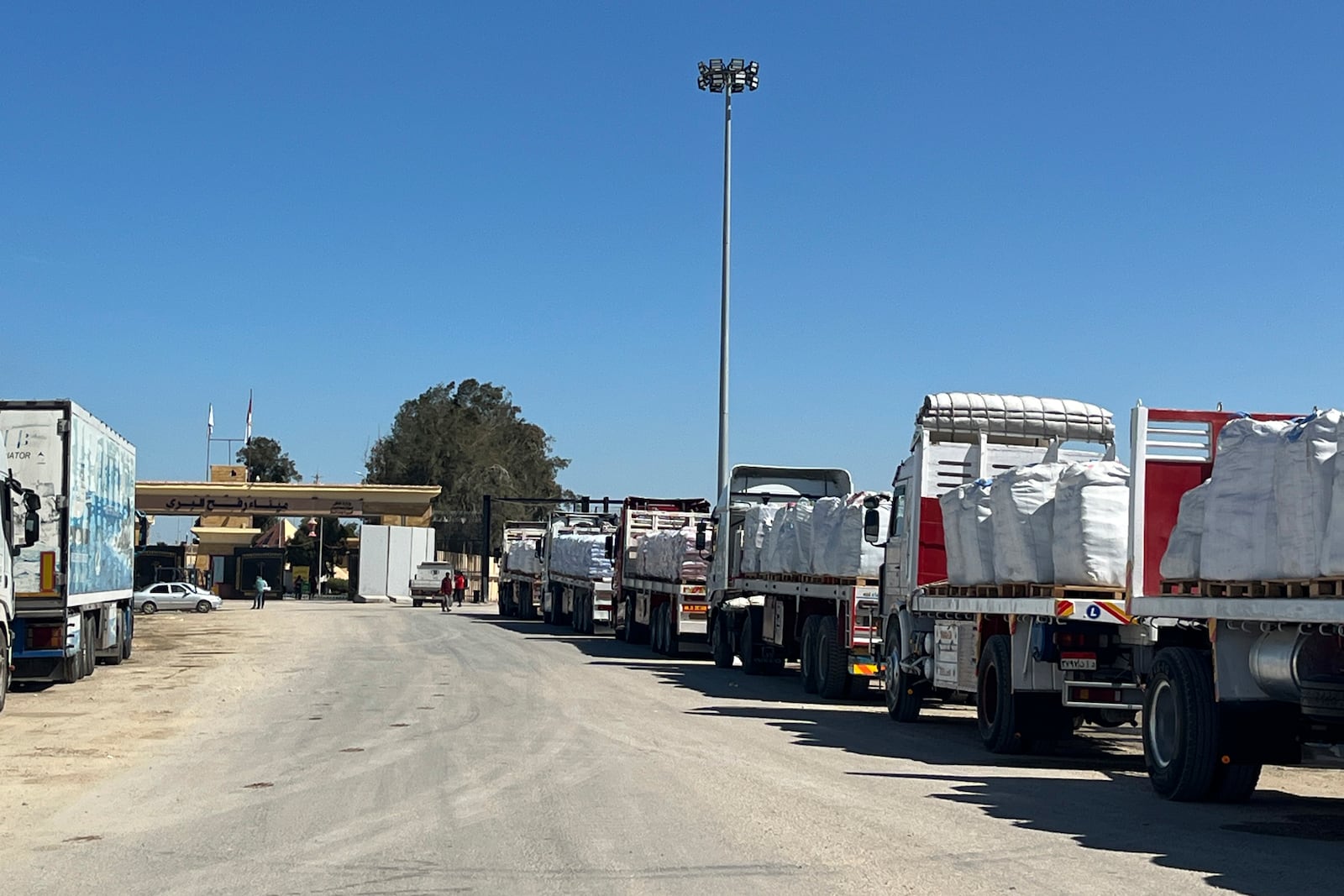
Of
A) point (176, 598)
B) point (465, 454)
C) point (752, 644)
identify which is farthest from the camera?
point (465, 454)

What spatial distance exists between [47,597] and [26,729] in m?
4.14

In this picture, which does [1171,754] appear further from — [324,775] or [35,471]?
[35,471]

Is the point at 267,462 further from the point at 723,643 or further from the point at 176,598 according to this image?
the point at 723,643

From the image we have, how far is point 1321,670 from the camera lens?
9773 mm

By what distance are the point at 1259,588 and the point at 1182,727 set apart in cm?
163

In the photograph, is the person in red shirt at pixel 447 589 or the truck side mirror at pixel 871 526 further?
the person in red shirt at pixel 447 589

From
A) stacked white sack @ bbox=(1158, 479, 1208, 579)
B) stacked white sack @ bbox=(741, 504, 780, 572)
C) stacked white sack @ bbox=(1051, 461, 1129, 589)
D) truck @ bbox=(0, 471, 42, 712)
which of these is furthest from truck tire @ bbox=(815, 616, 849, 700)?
truck @ bbox=(0, 471, 42, 712)

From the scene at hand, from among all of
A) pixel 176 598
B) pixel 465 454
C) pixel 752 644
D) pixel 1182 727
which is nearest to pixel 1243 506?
pixel 1182 727

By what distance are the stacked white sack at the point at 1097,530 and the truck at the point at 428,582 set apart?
2209 inches

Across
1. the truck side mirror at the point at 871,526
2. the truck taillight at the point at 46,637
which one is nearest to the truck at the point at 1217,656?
the truck side mirror at the point at 871,526

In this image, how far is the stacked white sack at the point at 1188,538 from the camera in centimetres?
1106

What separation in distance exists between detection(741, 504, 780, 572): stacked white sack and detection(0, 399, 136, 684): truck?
34.2 feet

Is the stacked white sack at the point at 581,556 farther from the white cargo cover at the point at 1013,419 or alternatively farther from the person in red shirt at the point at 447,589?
the white cargo cover at the point at 1013,419

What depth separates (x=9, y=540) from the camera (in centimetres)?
1858
